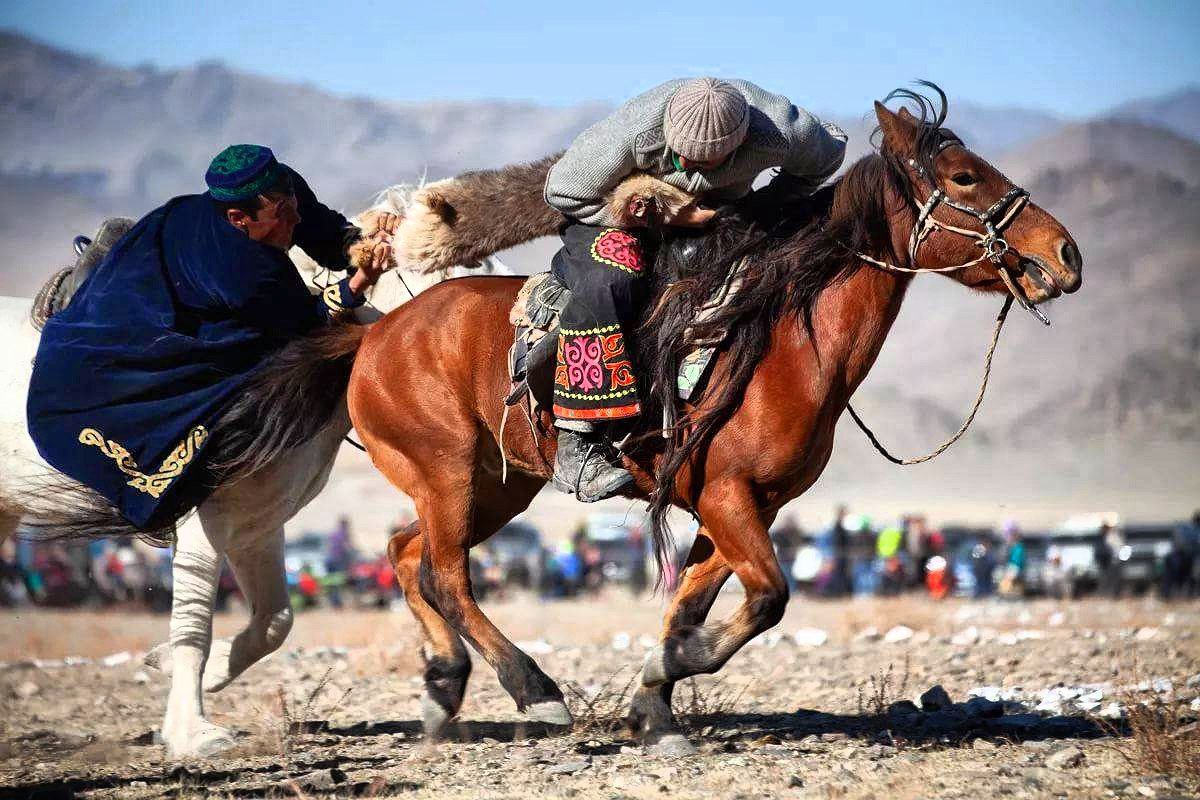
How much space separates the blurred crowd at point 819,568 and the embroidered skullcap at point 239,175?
14.2m

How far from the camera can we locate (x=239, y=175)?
6348mm

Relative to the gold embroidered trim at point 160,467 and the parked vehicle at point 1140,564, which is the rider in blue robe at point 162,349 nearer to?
the gold embroidered trim at point 160,467

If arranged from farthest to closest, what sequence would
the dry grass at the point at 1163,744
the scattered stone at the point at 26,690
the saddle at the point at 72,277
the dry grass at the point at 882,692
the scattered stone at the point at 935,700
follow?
1. the scattered stone at the point at 26,690
2. the scattered stone at the point at 935,700
3. the dry grass at the point at 882,692
4. the saddle at the point at 72,277
5. the dry grass at the point at 1163,744

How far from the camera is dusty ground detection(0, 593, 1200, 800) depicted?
5.31 metres

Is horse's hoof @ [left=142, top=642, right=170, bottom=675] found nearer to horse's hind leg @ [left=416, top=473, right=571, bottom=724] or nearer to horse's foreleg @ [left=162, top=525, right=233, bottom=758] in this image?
horse's foreleg @ [left=162, top=525, right=233, bottom=758]

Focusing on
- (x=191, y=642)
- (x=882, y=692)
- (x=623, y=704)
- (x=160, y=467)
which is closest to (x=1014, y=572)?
→ (x=623, y=704)

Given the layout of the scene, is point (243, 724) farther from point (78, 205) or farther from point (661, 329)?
point (78, 205)

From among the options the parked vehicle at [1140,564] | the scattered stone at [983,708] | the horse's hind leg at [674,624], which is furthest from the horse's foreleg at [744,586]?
the parked vehicle at [1140,564]

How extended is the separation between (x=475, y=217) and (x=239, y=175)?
109 centimetres

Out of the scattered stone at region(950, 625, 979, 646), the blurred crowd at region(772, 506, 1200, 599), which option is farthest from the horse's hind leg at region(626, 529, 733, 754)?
the blurred crowd at region(772, 506, 1200, 599)

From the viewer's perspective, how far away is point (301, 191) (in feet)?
22.5

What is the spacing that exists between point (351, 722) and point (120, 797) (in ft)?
7.77

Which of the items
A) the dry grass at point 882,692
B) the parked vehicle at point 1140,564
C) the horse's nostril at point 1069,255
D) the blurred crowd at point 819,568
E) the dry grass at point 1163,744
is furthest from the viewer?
the blurred crowd at point 819,568

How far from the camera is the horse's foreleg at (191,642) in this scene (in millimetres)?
6262
